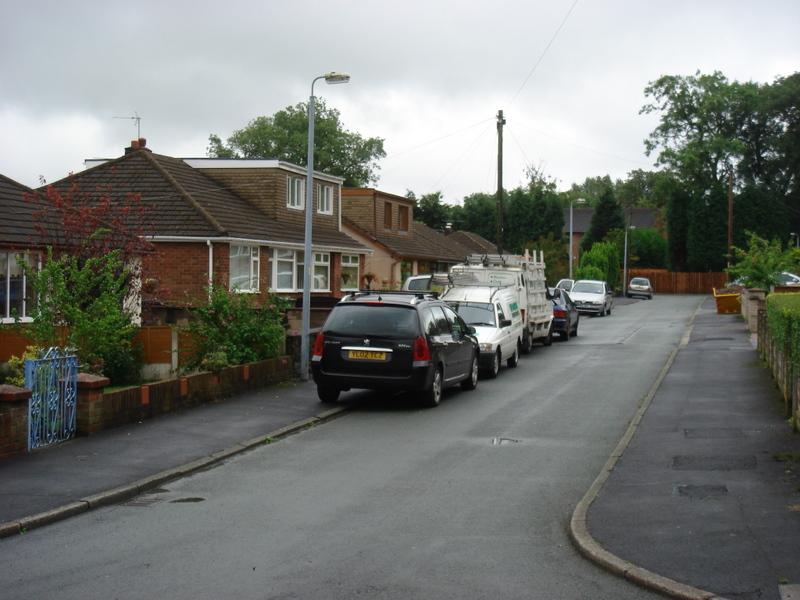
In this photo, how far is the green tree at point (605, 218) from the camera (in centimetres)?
8738

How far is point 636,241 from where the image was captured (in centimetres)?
8838

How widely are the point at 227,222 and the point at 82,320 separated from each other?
16.5 m

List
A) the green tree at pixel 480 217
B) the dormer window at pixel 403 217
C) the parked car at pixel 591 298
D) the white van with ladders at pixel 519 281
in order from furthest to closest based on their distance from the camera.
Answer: the green tree at pixel 480 217
the dormer window at pixel 403 217
the parked car at pixel 591 298
the white van with ladders at pixel 519 281

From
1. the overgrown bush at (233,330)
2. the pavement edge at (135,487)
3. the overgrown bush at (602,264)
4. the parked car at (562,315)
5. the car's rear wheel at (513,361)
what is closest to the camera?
the pavement edge at (135,487)

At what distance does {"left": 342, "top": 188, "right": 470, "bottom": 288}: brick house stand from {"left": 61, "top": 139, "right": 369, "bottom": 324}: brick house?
433 centimetres

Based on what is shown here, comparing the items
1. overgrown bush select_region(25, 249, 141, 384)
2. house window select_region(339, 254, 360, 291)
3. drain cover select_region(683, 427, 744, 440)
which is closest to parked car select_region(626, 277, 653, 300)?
house window select_region(339, 254, 360, 291)

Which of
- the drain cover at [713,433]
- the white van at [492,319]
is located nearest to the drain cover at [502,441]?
the drain cover at [713,433]

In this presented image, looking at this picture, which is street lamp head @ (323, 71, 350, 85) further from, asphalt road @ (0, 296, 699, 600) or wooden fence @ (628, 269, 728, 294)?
wooden fence @ (628, 269, 728, 294)

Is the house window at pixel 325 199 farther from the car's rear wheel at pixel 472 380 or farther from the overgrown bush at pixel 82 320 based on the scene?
the overgrown bush at pixel 82 320

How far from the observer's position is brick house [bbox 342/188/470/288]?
154 ft

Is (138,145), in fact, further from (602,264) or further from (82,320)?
(602,264)

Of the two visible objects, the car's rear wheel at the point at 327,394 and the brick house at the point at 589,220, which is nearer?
the car's rear wheel at the point at 327,394

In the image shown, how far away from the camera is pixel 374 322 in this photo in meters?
15.7

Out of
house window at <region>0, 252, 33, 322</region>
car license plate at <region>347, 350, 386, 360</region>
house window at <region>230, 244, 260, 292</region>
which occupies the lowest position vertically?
car license plate at <region>347, 350, 386, 360</region>
